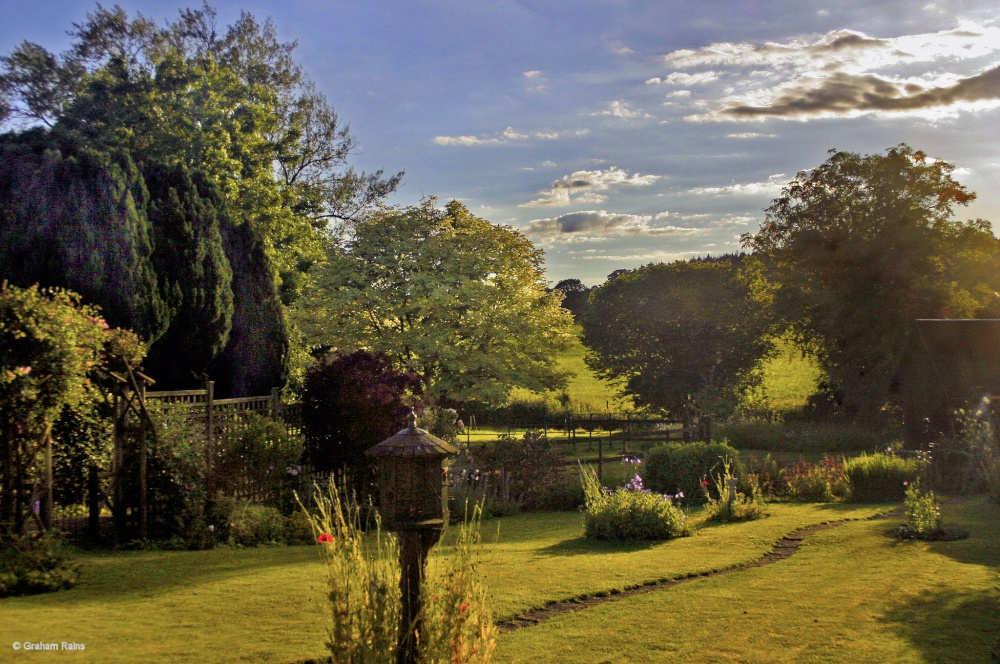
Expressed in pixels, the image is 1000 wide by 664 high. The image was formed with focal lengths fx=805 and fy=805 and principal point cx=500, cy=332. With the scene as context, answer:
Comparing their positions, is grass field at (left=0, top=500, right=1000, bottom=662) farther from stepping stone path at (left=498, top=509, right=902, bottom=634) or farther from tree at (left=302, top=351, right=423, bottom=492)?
tree at (left=302, top=351, right=423, bottom=492)

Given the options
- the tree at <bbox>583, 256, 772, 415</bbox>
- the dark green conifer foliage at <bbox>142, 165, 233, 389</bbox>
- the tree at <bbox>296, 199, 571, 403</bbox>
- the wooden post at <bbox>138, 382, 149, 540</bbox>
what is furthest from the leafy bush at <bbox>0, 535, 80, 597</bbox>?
the tree at <bbox>583, 256, 772, 415</bbox>

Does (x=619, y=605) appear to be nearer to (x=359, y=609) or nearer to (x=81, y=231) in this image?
(x=359, y=609)

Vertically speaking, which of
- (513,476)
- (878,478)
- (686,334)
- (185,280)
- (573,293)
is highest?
(573,293)

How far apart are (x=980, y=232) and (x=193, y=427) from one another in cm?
2988

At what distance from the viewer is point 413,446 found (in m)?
5.41

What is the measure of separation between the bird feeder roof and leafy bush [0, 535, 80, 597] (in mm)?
5249

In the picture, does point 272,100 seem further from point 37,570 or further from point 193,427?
point 37,570

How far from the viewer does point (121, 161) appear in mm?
15578

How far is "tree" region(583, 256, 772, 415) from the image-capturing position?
39531 mm

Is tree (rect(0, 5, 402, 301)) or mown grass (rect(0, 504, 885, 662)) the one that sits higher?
tree (rect(0, 5, 402, 301))

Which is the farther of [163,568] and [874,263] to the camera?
[874,263]

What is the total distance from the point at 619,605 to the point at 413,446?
3763 millimetres

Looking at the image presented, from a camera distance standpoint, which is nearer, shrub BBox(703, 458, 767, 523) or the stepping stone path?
the stepping stone path

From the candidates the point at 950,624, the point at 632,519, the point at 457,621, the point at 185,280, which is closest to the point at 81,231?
the point at 185,280
